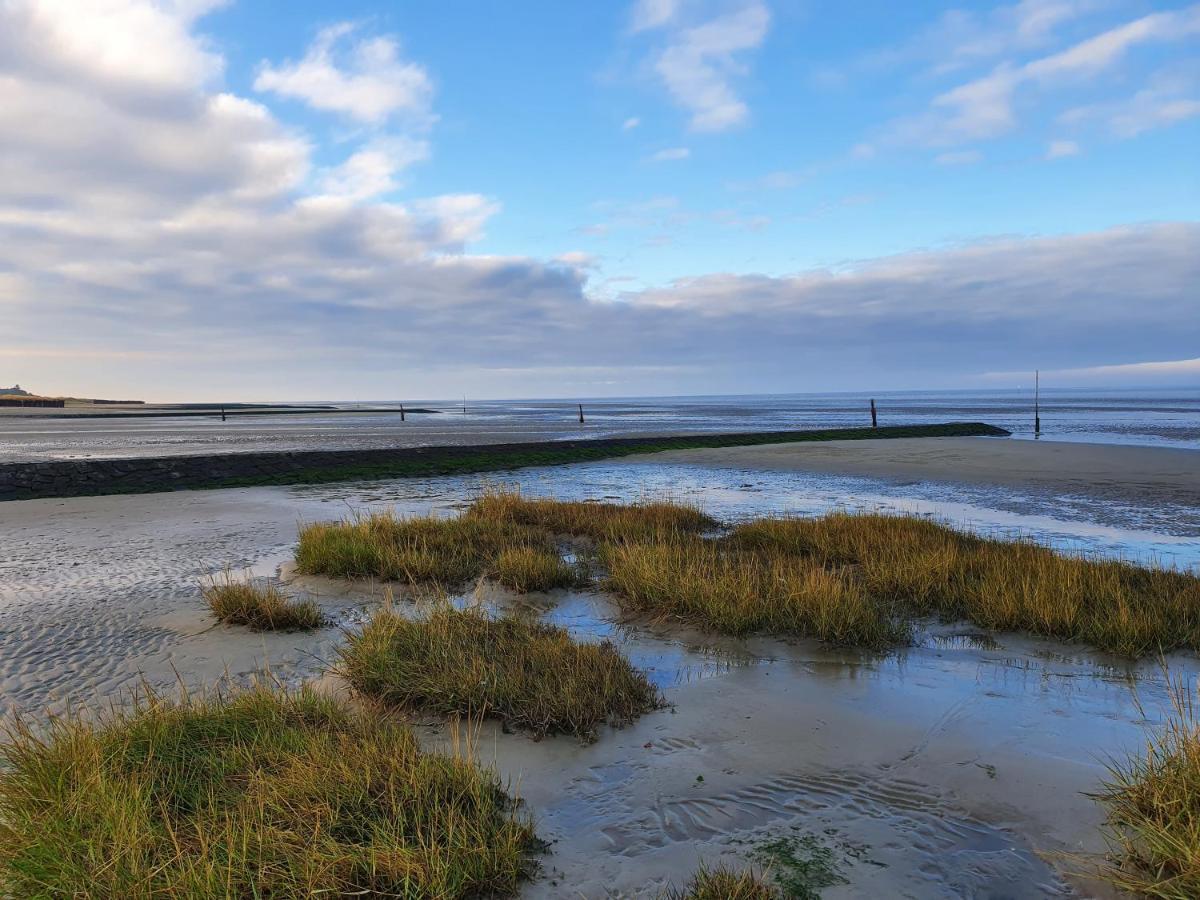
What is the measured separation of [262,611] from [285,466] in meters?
20.1

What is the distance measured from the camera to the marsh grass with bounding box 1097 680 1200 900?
3104mm

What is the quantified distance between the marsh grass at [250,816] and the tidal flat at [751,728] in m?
0.50

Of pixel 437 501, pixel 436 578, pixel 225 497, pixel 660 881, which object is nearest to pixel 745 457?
pixel 437 501

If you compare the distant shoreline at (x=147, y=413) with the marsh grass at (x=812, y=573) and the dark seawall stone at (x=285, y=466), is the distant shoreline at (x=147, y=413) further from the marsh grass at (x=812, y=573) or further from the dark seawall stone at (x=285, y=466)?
the marsh grass at (x=812, y=573)

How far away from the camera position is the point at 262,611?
7621mm

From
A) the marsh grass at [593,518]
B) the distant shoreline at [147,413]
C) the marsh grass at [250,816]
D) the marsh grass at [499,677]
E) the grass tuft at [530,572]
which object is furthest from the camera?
the distant shoreline at [147,413]

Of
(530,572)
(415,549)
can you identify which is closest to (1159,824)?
(530,572)

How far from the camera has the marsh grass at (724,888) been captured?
3.07 meters

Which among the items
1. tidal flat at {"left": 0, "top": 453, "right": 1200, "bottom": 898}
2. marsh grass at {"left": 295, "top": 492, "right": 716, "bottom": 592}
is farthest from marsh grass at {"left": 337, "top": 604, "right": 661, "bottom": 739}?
marsh grass at {"left": 295, "top": 492, "right": 716, "bottom": 592}

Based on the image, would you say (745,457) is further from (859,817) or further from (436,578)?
(859,817)

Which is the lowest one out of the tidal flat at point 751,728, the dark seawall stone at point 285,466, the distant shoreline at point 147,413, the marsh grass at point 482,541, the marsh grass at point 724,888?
the tidal flat at point 751,728

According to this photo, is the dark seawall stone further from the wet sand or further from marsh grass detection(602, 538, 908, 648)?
marsh grass detection(602, 538, 908, 648)

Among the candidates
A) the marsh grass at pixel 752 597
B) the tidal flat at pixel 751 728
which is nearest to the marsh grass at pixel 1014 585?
the tidal flat at pixel 751 728

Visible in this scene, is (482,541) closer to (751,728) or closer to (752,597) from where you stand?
(752,597)
